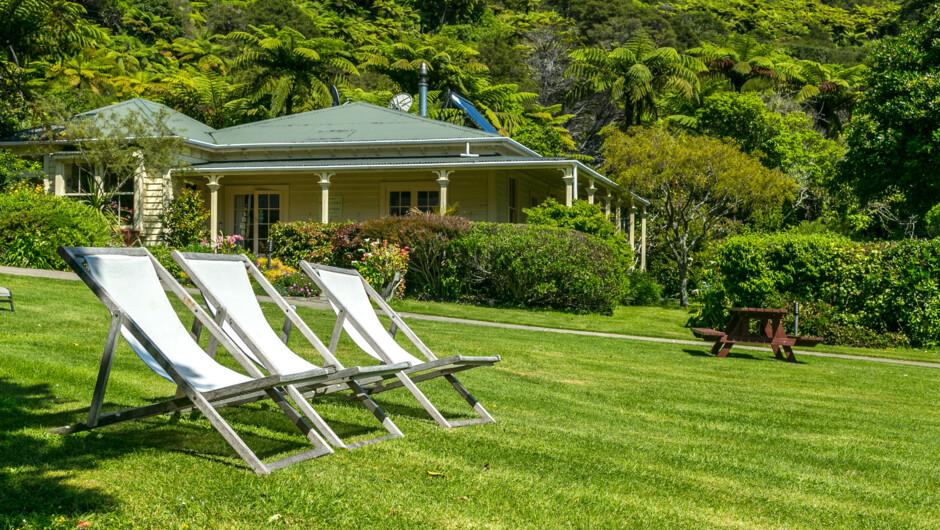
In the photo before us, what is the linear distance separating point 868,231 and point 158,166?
24.9 metres

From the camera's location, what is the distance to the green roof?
24047 mm

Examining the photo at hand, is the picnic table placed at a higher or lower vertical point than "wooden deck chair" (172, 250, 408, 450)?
lower

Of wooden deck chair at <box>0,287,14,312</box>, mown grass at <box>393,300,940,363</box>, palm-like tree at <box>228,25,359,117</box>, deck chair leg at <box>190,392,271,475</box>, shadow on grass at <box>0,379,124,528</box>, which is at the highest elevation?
palm-like tree at <box>228,25,359,117</box>

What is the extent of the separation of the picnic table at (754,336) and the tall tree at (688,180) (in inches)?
404

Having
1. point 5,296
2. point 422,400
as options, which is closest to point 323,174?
point 5,296

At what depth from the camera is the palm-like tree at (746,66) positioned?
39000 millimetres

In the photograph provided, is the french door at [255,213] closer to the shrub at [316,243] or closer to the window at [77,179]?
the window at [77,179]

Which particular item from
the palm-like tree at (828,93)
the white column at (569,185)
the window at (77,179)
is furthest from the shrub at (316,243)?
the palm-like tree at (828,93)

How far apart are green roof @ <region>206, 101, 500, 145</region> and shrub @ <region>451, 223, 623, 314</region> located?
20.3 ft

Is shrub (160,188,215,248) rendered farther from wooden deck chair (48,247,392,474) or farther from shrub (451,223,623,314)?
wooden deck chair (48,247,392,474)

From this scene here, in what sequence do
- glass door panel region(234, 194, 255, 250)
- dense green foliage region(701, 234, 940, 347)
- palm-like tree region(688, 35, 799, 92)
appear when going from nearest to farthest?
dense green foliage region(701, 234, 940, 347) → glass door panel region(234, 194, 255, 250) → palm-like tree region(688, 35, 799, 92)

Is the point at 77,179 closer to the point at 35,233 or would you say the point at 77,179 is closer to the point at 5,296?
the point at 35,233

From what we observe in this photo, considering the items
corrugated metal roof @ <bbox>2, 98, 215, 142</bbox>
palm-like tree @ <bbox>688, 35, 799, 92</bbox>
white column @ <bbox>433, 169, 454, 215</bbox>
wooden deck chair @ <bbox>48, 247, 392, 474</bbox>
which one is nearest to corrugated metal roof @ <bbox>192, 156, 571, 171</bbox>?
white column @ <bbox>433, 169, 454, 215</bbox>

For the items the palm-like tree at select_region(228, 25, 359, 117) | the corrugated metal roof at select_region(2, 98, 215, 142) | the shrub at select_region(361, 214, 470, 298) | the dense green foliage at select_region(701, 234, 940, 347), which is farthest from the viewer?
the palm-like tree at select_region(228, 25, 359, 117)
